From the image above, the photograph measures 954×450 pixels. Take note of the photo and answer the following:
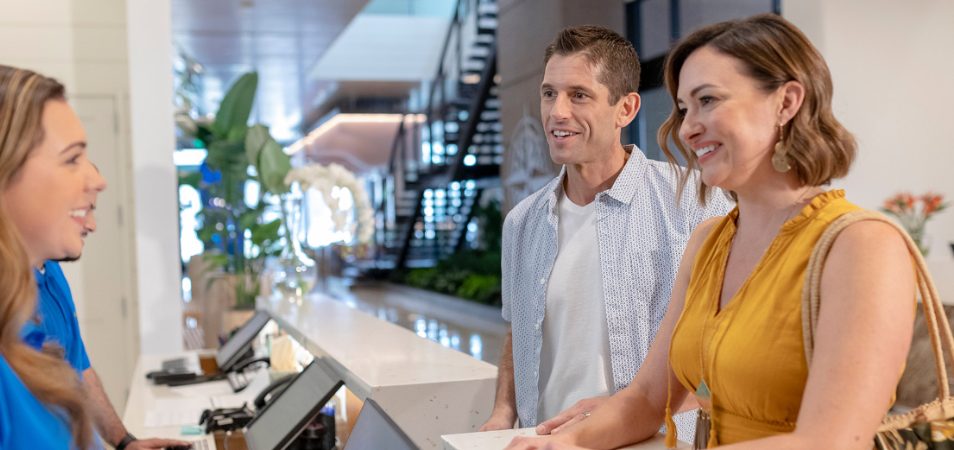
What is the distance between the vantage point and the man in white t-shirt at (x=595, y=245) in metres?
1.89

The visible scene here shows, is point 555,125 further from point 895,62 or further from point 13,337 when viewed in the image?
point 895,62

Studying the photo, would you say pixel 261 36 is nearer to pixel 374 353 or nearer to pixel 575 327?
pixel 374 353

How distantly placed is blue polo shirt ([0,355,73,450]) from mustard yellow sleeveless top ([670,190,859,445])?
84 centimetres

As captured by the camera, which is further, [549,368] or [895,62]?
[895,62]

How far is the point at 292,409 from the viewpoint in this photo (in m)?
2.24

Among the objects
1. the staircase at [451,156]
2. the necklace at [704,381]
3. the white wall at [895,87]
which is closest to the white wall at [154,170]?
the white wall at [895,87]

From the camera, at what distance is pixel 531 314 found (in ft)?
6.60

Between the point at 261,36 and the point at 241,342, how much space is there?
26.7ft

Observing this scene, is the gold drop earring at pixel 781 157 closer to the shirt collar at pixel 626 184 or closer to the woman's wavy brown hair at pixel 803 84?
the woman's wavy brown hair at pixel 803 84

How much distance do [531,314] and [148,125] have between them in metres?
4.02

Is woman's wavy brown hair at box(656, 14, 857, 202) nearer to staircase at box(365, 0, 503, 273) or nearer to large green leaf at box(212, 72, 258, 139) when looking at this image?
large green leaf at box(212, 72, 258, 139)

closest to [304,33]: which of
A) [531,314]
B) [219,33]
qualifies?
[219,33]

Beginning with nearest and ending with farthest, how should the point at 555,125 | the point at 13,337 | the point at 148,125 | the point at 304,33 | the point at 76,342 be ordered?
the point at 13,337 → the point at 555,125 → the point at 76,342 → the point at 148,125 → the point at 304,33

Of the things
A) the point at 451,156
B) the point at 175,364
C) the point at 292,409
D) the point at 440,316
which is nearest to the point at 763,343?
the point at 292,409
